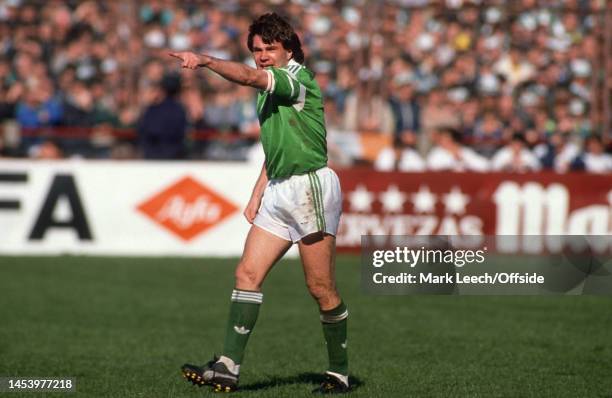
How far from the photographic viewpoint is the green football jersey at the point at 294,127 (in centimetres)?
690

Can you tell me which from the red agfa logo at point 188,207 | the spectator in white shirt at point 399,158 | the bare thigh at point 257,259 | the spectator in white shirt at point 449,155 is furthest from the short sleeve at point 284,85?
the spectator in white shirt at point 449,155

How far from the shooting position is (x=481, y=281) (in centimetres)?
784

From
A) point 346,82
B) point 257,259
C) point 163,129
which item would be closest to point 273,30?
point 257,259

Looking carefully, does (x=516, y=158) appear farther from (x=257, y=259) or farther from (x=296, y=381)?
(x=257, y=259)

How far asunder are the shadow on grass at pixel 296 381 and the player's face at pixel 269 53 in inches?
80.8

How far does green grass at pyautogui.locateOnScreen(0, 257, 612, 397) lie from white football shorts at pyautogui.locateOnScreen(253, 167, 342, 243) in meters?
1.03

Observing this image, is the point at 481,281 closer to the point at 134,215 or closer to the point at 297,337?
the point at 297,337

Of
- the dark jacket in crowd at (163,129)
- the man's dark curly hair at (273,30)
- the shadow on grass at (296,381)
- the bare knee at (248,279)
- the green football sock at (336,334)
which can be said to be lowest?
the shadow on grass at (296,381)

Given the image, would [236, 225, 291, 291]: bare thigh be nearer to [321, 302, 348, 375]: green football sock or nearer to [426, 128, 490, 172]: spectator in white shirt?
[321, 302, 348, 375]: green football sock

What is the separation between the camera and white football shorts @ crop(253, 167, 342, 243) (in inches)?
277

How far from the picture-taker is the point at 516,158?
18.2 meters

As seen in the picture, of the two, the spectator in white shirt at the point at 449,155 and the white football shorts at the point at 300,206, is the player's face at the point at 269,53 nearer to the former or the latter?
the white football shorts at the point at 300,206

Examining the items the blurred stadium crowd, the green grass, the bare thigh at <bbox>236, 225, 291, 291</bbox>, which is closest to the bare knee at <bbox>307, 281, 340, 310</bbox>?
the bare thigh at <bbox>236, 225, 291, 291</bbox>

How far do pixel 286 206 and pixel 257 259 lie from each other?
36 centimetres
